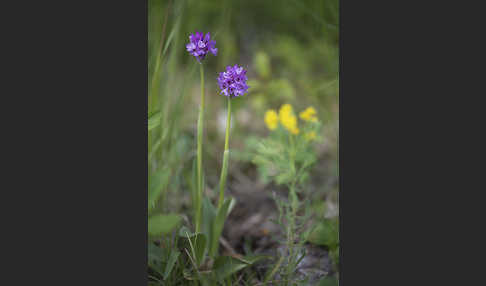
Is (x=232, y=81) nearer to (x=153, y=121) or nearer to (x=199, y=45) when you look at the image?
(x=199, y=45)

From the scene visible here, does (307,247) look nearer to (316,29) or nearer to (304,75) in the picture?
(316,29)

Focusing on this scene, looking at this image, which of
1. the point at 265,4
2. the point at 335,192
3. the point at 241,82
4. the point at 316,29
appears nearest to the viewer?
the point at 241,82

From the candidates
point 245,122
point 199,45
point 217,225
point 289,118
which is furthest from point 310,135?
point 245,122

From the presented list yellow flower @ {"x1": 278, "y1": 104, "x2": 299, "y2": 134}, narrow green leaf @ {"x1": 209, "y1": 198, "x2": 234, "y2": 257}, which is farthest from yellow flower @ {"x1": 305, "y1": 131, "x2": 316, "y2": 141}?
narrow green leaf @ {"x1": 209, "y1": 198, "x2": 234, "y2": 257}

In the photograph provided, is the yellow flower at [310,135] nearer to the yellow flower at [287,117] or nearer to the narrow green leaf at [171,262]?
the yellow flower at [287,117]

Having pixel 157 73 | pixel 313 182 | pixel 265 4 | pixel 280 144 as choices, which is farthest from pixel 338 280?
pixel 265 4
